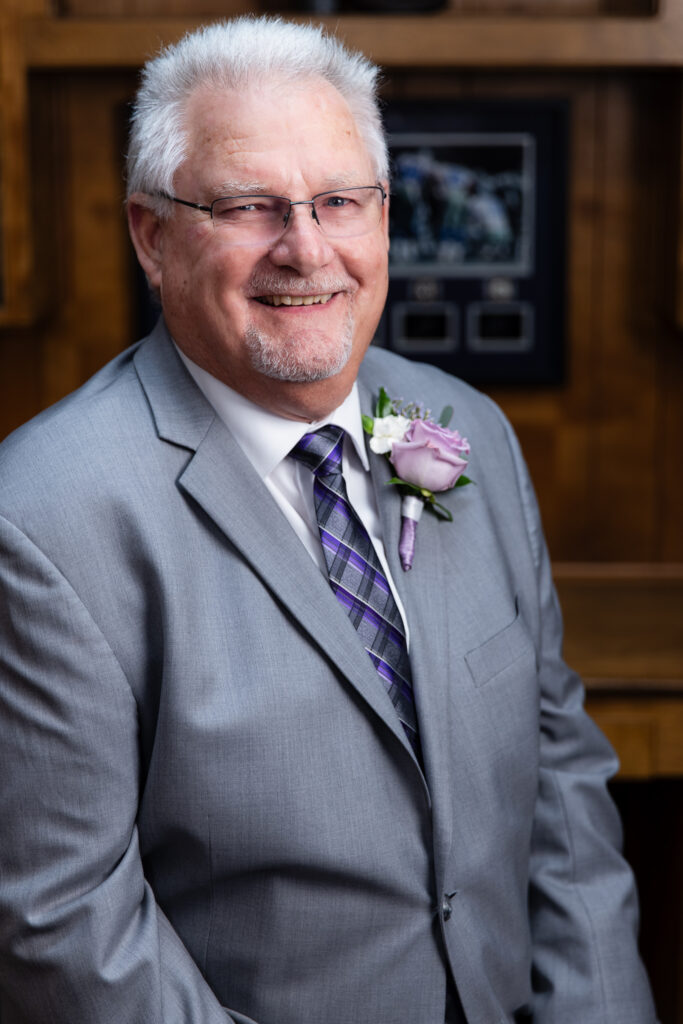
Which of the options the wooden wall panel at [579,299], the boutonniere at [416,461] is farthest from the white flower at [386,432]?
the wooden wall panel at [579,299]

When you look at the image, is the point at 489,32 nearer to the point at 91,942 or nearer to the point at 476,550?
the point at 476,550

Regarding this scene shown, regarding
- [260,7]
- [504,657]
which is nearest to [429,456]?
[504,657]

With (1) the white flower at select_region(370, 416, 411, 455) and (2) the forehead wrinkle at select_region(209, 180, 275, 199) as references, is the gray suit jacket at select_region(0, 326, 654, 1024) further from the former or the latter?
(2) the forehead wrinkle at select_region(209, 180, 275, 199)

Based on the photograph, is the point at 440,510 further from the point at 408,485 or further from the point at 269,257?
the point at 269,257

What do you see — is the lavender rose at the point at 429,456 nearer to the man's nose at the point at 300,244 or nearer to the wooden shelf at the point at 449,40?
the man's nose at the point at 300,244

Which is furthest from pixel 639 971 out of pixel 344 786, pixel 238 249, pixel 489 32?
pixel 489 32

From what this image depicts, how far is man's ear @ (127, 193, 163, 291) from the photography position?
1282mm

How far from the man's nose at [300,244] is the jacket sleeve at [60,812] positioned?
1.35 ft

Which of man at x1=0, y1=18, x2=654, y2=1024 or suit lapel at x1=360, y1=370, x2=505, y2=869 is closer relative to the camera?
man at x1=0, y1=18, x2=654, y2=1024

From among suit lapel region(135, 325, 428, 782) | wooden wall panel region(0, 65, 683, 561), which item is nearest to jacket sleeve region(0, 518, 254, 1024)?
suit lapel region(135, 325, 428, 782)

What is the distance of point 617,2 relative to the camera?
2379 mm

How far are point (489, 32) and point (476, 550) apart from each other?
4.14 feet

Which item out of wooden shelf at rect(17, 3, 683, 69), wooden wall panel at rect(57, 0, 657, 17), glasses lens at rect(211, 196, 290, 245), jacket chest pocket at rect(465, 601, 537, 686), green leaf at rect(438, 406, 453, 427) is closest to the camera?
glasses lens at rect(211, 196, 290, 245)

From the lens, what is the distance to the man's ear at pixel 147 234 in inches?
50.5
